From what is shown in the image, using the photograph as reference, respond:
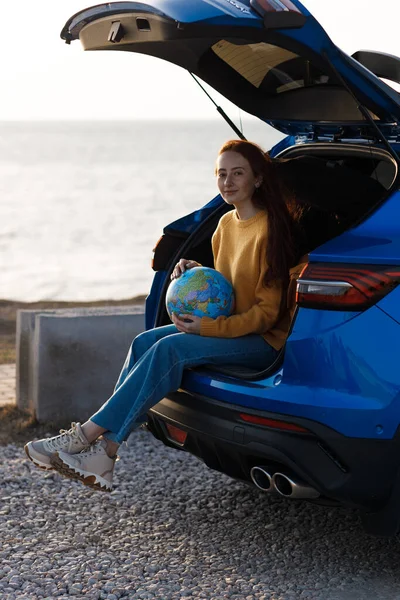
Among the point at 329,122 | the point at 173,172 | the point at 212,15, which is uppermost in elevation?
the point at 212,15

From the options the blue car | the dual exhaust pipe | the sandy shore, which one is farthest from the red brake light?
the sandy shore

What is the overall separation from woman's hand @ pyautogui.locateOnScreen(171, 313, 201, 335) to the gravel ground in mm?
935

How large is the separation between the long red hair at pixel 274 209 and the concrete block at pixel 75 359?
6.82 feet

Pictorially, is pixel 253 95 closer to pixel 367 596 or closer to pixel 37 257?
pixel 367 596

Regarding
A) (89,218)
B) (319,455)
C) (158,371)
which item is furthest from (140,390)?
(89,218)

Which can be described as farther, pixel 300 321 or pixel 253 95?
pixel 253 95

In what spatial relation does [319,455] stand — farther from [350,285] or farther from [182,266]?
[182,266]

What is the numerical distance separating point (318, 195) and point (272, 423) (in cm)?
127

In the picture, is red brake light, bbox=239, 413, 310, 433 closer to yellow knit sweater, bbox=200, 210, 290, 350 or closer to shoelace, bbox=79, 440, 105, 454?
yellow knit sweater, bbox=200, 210, 290, 350

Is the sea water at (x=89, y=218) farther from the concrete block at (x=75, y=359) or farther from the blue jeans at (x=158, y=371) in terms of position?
the blue jeans at (x=158, y=371)

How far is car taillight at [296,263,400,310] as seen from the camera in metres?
3.62

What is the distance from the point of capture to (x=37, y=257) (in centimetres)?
2706

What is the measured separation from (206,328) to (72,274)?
1943 cm

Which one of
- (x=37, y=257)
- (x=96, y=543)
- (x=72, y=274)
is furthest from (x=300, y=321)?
(x=37, y=257)
